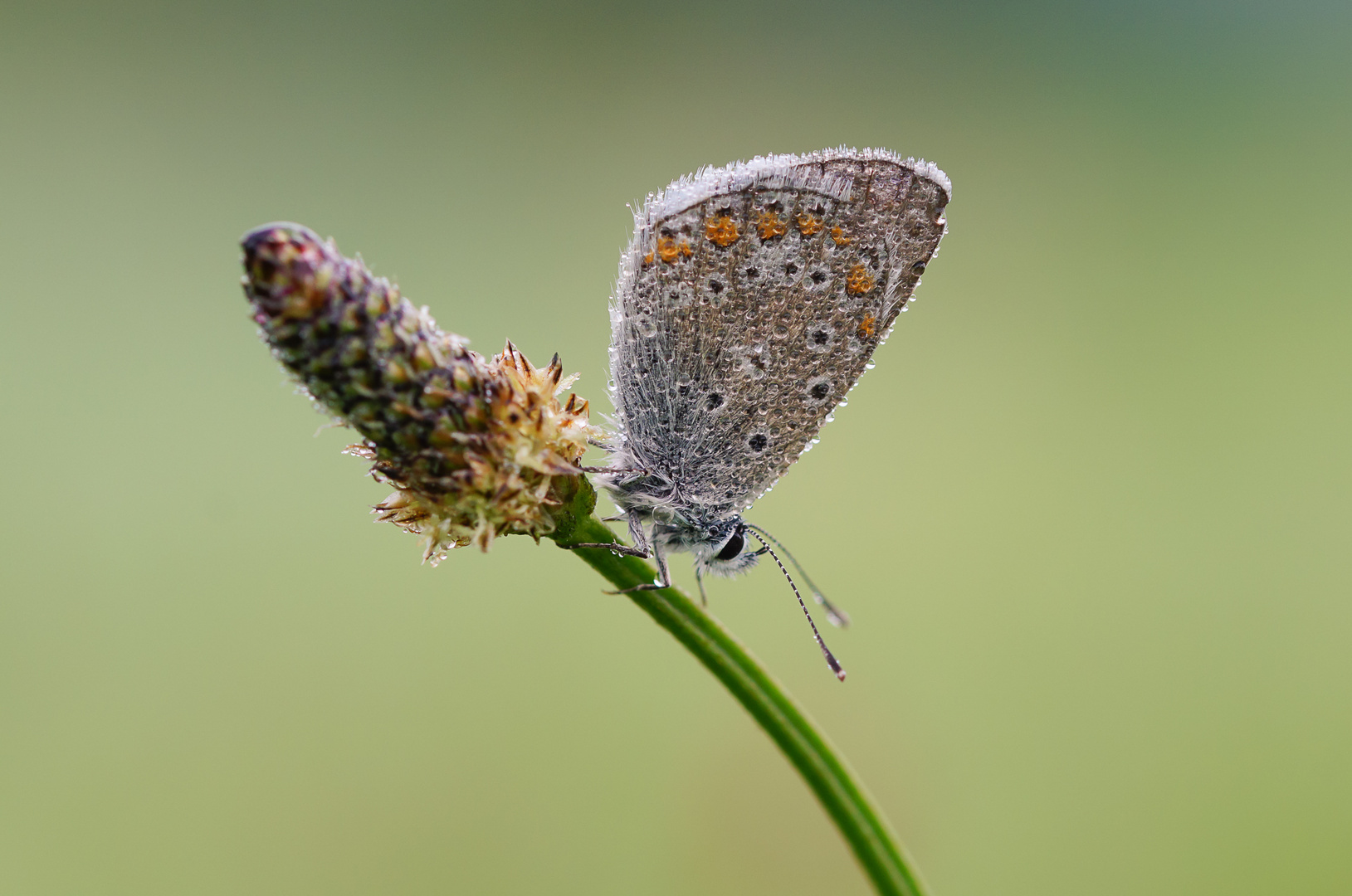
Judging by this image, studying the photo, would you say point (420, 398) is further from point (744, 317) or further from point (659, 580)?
point (744, 317)

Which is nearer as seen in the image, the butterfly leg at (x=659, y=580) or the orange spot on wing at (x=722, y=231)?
the butterfly leg at (x=659, y=580)

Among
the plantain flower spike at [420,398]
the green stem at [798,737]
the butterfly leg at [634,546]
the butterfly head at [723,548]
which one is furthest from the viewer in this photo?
the butterfly head at [723,548]

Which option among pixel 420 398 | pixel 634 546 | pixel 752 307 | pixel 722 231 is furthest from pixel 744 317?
pixel 420 398

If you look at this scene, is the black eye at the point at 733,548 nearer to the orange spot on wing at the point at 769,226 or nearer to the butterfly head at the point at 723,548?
the butterfly head at the point at 723,548

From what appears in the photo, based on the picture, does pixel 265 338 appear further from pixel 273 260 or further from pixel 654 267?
pixel 654 267

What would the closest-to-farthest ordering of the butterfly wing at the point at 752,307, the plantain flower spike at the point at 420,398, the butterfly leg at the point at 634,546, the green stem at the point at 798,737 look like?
1. the plantain flower spike at the point at 420,398
2. the green stem at the point at 798,737
3. the butterfly leg at the point at 634,546
4. the butterfly wing at the point at 752,307

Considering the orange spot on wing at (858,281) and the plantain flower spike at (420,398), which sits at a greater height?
the plantain flower spike at (420,398)

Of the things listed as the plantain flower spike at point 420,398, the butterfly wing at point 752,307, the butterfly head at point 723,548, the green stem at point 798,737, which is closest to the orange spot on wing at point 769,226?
the butterfly wing at point 752,307
